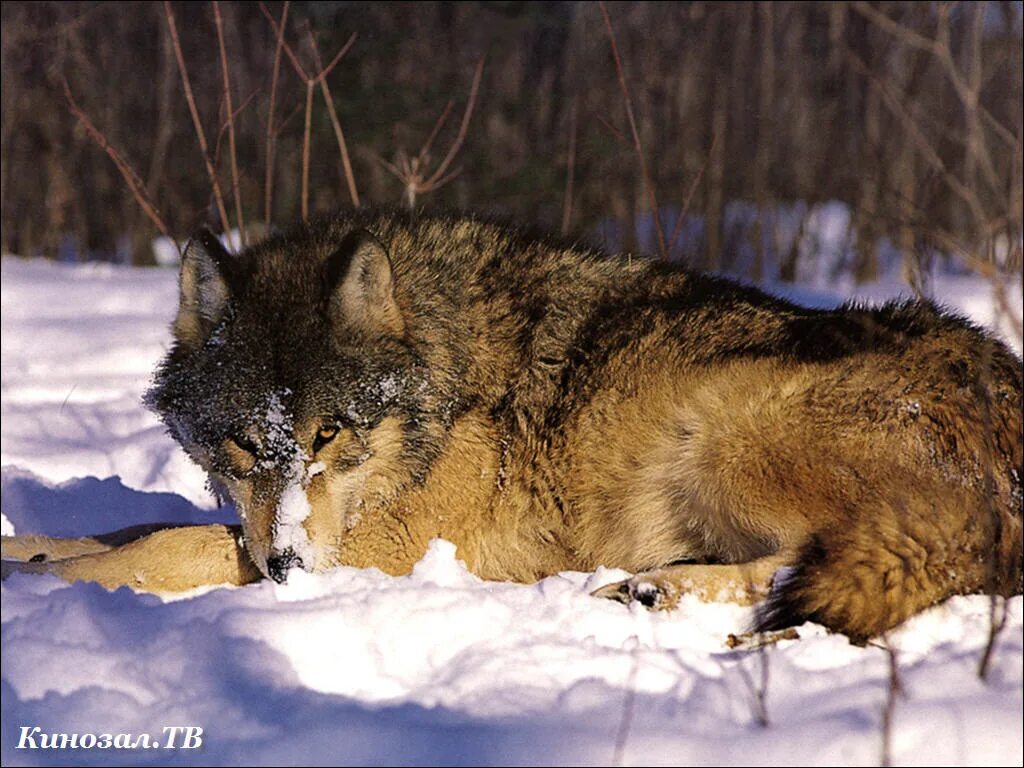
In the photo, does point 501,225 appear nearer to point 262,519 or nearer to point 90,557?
point 262,519

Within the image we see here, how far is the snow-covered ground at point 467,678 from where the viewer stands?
226cm

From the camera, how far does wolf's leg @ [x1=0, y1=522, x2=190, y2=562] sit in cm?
384

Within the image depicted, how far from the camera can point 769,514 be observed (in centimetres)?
348

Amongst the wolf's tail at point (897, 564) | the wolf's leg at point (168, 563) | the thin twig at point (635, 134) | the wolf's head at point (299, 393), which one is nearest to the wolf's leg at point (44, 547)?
the wolf's leg at point (168, 563)

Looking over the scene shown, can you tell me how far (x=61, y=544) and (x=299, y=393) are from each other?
3.78 feet

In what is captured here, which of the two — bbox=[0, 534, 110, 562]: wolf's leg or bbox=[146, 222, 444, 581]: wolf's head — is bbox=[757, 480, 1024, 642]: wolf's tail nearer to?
bbox=[146, 222, 444, 581]: wolf's head

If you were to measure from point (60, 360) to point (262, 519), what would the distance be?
13.3 ft

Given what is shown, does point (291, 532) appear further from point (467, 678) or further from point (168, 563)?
point (467, 678)

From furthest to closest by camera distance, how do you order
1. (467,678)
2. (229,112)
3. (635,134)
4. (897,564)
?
(229,112), (635,134), (897,564), (467,678)

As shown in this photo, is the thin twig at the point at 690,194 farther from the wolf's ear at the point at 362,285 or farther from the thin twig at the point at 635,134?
the wolf's ear at the point at 362,285

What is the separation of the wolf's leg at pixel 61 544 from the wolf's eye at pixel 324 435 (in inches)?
32.0

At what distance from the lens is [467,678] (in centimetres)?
261

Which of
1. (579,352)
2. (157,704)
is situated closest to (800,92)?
(579,352)

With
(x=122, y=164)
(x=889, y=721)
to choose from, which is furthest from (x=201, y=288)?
(x=122, y=164)
